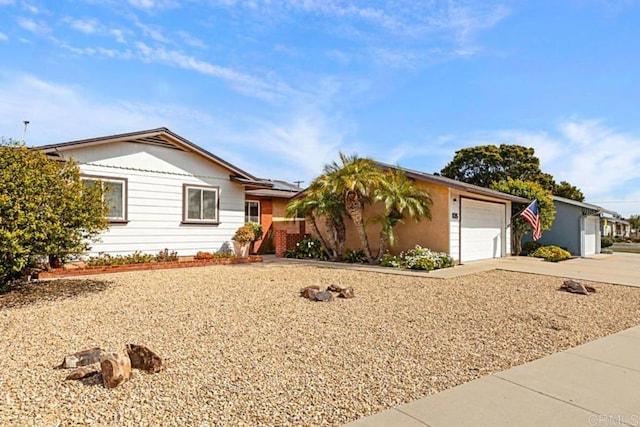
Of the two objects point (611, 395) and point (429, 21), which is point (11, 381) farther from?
point (429, 21)

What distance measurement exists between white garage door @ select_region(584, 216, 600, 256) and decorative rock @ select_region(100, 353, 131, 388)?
22.0 meters

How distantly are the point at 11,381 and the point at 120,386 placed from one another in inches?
42.4

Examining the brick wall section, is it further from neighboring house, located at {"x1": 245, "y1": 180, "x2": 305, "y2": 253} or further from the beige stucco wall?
the beige stucco wall

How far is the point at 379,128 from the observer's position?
64.8 feet

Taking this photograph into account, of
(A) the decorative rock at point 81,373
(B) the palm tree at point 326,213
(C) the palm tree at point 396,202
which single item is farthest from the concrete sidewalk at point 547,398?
(B) the palm tree at point 326,213

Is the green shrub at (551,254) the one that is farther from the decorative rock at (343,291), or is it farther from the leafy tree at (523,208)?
the decorative rock at (343,291)

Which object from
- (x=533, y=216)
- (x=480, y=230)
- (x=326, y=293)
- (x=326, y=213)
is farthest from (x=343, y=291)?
(x=533, y=216)

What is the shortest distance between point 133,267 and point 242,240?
408cm

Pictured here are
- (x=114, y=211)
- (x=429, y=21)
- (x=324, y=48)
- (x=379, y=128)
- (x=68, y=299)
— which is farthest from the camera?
(x=379, y=128)

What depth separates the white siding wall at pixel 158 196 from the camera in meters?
11.8

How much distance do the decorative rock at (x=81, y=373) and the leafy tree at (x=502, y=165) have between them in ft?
112

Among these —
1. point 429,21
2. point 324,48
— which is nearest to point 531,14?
point 429,21

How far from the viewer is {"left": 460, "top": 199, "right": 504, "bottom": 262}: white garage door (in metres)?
14.5

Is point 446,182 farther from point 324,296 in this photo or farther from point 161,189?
point 161,189
